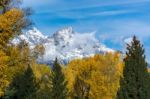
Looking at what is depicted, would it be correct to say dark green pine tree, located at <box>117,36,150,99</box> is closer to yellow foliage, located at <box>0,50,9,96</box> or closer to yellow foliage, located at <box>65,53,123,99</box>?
yellow foliage, located at <box>0,50,9,96</box>

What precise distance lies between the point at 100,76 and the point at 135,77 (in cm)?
5719

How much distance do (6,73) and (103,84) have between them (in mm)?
60623

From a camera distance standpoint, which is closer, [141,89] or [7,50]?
[7,50]

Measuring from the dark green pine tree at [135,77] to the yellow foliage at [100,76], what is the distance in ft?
160

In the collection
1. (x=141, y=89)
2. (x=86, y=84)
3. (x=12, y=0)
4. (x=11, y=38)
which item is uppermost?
(x=86, y=84)

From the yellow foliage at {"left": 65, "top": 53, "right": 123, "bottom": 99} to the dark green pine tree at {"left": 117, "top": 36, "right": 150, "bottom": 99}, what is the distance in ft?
160

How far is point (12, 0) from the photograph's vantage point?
112 feet

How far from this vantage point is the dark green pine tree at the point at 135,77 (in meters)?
36.2

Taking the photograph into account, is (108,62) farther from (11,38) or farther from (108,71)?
(11,38)

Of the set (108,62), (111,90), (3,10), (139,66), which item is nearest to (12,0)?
(3,10)

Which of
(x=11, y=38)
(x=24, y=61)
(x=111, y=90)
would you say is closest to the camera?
(x=11, y=38)

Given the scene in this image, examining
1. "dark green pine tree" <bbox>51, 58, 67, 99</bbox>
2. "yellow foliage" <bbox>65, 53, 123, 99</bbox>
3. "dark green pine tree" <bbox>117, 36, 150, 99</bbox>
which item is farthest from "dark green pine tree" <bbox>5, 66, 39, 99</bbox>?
"yellow foliage" <bbox>65, 53, 123, 99</bbox>

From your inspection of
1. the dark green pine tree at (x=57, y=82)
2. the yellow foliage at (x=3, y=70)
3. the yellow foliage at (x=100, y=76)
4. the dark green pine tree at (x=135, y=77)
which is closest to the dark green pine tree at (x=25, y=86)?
the dark green pine tree at (x=57, y=82)

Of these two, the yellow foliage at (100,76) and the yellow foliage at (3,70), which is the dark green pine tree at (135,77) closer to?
the yellow foliage at (3,70)
